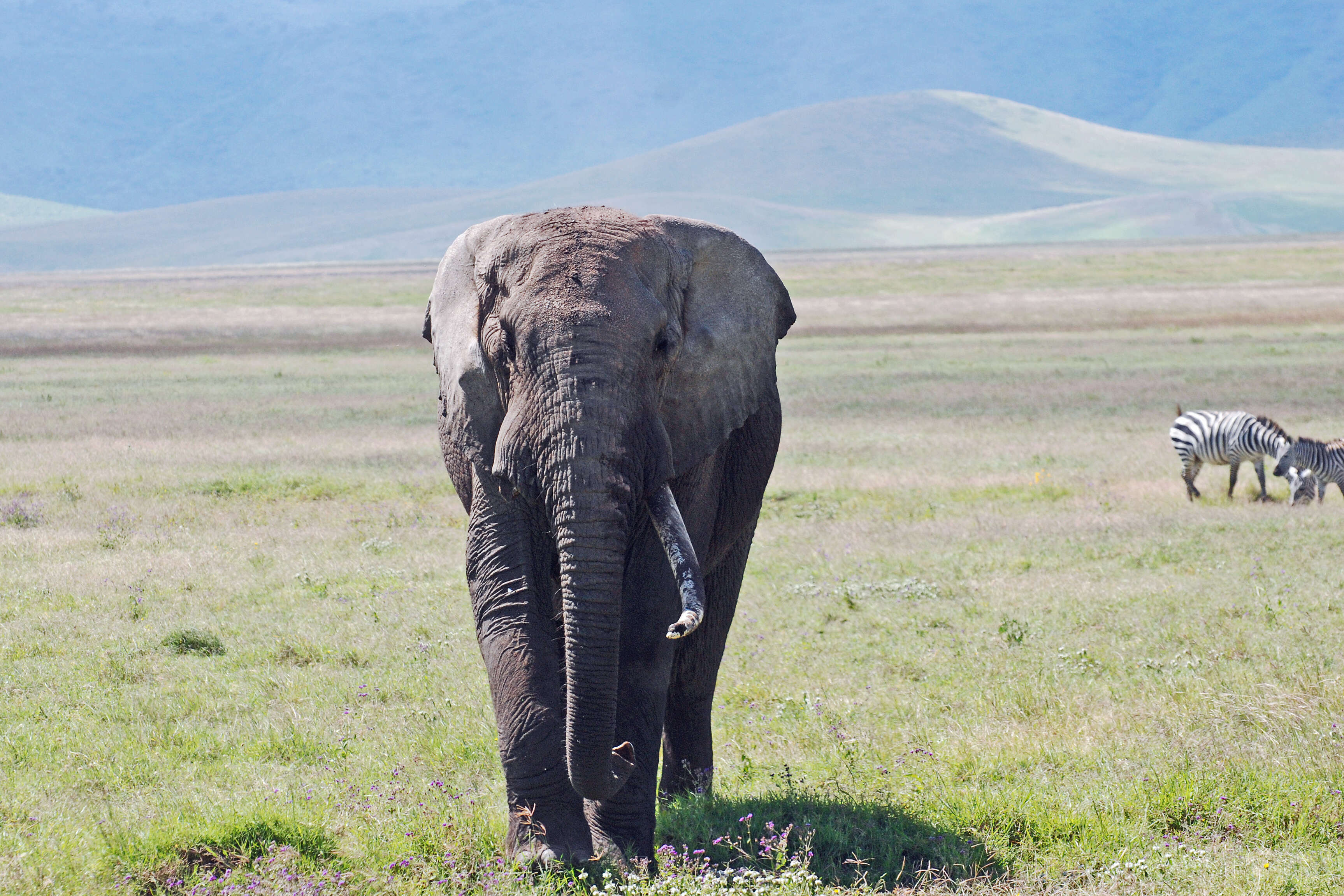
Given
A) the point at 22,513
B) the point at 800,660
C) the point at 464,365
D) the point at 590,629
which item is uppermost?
the point at 464,365

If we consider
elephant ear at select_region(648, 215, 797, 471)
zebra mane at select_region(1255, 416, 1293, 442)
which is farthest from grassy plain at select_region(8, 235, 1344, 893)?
elephant ear at select_region(648, 215, 797, 471)

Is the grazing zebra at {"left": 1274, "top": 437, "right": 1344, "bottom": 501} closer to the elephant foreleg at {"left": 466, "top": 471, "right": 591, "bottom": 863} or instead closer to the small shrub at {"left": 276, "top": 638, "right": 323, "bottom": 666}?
the small shrub at {"left": 276, "top": 638, "right": 323, "bottom": 666}

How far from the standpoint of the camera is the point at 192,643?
10820 mm

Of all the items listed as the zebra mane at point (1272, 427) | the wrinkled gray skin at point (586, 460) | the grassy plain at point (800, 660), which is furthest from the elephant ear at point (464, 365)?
the zebra mane at point (1272, 427)

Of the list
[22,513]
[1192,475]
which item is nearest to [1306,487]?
[1192,475]

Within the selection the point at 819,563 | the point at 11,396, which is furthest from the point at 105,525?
the point at 11,396

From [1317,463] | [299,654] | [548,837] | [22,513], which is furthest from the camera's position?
[1317,463]

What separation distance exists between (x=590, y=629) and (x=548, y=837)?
3.59ft

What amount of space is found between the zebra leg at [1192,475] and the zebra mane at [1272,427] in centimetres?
92

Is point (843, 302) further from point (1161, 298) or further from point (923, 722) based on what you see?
point (923, 722)

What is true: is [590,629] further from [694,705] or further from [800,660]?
[800,660]

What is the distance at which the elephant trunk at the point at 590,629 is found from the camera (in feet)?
18.7

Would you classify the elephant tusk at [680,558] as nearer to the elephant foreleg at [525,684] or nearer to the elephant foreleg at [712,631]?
the elephant foreleg at [525,684]

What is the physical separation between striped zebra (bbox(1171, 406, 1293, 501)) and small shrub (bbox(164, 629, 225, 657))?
1239cm
